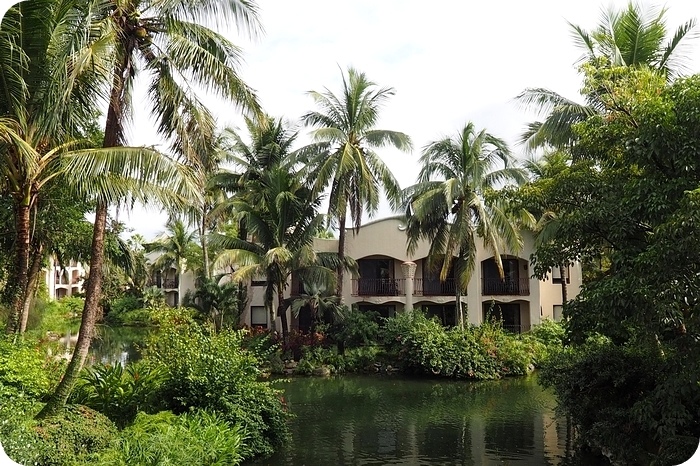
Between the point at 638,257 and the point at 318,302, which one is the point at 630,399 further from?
the point at 318,302

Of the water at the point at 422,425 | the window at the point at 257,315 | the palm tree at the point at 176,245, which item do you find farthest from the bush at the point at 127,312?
the water at the point at 422,425

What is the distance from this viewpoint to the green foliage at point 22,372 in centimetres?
908

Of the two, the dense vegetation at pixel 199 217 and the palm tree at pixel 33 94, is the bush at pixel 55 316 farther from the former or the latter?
the palm tree at pixel 33 94

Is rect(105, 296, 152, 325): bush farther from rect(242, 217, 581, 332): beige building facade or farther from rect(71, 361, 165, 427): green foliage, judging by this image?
rect(71, 361, 165, 427): green foliage

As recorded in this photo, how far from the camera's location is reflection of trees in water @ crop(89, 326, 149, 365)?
23.8 m

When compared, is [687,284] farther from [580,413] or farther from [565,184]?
[580,413]

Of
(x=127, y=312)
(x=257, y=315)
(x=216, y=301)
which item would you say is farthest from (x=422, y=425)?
(x=127, y=312)

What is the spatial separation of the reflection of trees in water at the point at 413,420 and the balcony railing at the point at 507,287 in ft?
23.6

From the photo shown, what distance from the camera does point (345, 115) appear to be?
74.1 ft

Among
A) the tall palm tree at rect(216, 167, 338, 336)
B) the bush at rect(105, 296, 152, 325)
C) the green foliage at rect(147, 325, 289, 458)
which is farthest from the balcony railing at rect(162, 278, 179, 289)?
the green foliage at rect(147, 325, 289, 458)

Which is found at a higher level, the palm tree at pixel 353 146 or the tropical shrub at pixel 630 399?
the palm tree at pixel 353 146

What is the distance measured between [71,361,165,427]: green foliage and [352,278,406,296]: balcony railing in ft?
57.4

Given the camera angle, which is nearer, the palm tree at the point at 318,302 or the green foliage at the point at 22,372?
the green foliage at the point at 22,372

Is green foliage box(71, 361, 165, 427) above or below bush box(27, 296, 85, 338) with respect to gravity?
below
